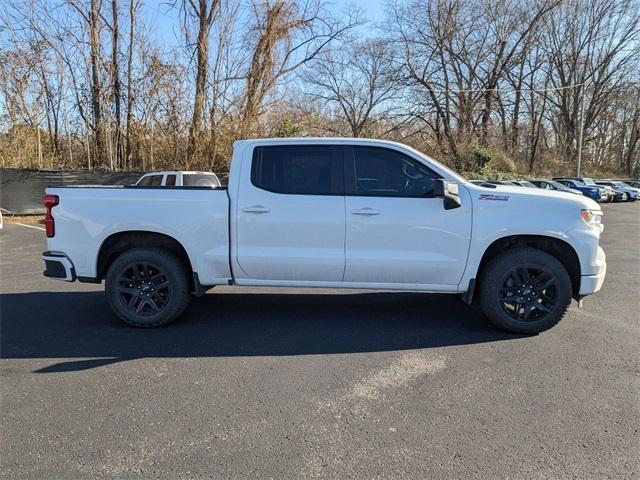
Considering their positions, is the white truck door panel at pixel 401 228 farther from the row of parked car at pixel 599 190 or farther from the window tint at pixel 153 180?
Answer: the row of parked car at pixel 599 190

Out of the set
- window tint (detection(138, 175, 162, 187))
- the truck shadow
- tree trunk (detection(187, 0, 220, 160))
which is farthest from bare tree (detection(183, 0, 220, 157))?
the truck shadow

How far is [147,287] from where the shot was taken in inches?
193

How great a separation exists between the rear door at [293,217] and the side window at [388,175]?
20 centimetres

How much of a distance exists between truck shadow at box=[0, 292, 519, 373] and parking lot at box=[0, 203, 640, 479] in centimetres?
2

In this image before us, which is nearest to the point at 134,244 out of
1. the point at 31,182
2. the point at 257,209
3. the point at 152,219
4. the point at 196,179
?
the point at 152,219

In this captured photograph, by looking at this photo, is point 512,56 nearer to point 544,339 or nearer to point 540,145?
point 540,145

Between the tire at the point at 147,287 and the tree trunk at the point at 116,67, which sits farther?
the tree trunk at the point at 116,67

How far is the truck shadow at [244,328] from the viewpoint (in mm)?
4262

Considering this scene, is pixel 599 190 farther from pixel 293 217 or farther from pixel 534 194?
pixel 293 217

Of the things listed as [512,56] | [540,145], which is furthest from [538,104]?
[512,56]

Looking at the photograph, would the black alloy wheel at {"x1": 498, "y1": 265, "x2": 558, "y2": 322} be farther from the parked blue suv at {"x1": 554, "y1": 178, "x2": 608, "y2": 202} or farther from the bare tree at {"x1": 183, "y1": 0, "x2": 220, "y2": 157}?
the parked blue suv at {"x1": 554, "y1": 178, "x2": 608, "y2": 202}

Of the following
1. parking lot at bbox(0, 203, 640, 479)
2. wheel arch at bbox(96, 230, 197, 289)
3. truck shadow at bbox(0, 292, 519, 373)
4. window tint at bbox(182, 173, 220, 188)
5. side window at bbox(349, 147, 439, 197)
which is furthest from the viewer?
window tint at bbox(182, 173, 220, 188)

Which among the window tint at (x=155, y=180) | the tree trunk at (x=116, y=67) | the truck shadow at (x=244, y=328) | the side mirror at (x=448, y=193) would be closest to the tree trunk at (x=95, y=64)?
the tree trunk at (x=116, y=67)

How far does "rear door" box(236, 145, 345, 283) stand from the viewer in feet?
15.1
